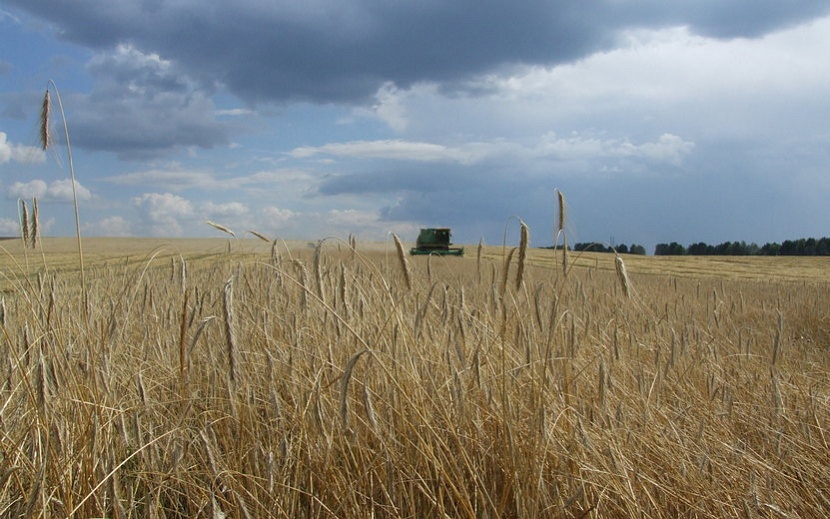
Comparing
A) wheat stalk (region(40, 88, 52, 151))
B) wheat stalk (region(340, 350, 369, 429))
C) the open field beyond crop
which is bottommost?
the open field beyond crop

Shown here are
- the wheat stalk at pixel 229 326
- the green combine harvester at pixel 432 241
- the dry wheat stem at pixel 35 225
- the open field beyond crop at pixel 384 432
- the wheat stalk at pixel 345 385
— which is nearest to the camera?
the wheat stalk at pixel 345 385

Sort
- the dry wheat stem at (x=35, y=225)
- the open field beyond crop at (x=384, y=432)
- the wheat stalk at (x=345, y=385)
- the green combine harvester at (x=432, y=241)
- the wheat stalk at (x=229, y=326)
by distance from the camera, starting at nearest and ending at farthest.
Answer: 1. the wheat stalk at (x=345, y=385)
2. the wheat stalk at (x=229, y=326)
3. the open field beyond crop at (x=384, y=432)
4. the dry wheat stem at (x=35, y=225)
5. the green combine harvester at (x=432, y=241)

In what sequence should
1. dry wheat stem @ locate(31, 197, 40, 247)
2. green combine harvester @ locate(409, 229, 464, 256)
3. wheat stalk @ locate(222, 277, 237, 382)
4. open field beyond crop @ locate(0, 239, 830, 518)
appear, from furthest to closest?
green combine harvester @ locate(409, 229, 464, 256), dry wheat stem @ locate(31, 197, 40, 247), open field beyond crop @ locate(0, 239, 830, 518), wheat stalk @ locate(222, 277, 237, 382)

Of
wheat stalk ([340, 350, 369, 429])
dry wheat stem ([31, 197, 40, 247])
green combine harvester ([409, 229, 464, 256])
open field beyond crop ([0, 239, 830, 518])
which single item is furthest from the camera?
green combine harvester ([409, 229, 464, 256])

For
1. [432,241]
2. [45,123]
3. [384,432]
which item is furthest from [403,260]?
[432,241]

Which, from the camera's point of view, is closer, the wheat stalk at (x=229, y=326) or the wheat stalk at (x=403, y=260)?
the wheat stalk at (x=229, y=326)

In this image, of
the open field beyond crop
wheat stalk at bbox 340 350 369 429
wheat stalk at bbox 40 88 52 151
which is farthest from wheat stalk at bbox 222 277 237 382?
wheat stalk at bbox 40 88 52 151

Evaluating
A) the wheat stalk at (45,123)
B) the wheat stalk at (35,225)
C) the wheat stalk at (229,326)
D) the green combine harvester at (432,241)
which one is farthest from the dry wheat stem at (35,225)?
A: the green combine harvester at (432,241)

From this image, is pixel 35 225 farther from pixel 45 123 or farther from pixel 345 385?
pixel 345 385

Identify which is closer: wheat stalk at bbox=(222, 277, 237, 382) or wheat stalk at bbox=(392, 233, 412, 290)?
wheat stalk at bbox=(222, 277, 237, 382)

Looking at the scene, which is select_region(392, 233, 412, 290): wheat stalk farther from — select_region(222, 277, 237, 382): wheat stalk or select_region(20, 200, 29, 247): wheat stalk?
select_region(20, 200, 29, 247): wheat stalk

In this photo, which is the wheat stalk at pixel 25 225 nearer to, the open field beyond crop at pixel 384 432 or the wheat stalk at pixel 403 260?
the open field beyond crop at pixel 384 432

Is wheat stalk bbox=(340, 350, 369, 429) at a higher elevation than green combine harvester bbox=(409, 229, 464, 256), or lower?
lower

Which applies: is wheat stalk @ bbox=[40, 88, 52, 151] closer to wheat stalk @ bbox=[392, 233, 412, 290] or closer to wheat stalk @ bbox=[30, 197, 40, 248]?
wheat stalk @ bbox=[30, 197, 40, 248]
